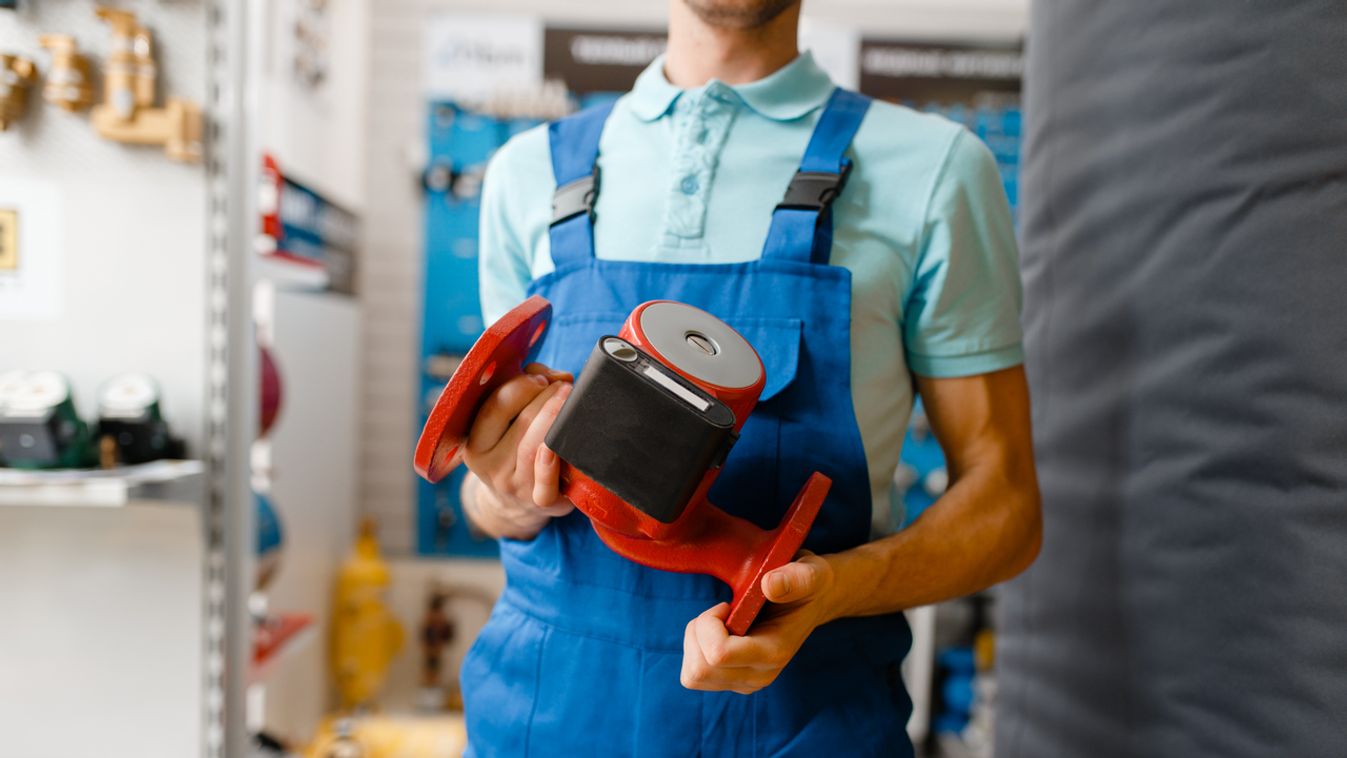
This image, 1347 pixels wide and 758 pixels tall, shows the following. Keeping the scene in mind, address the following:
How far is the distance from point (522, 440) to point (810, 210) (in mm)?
382

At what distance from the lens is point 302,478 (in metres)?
3.60

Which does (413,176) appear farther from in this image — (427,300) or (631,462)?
(631,462)

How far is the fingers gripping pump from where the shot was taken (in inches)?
27.8

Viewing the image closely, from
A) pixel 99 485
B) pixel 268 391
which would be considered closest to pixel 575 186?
pixel 99 485

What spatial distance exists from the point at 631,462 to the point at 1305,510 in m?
0.58

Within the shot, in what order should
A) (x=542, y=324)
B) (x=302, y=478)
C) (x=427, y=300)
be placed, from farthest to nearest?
(x=427, y=300) → (x=302, y=478) → (x=542, y=324)

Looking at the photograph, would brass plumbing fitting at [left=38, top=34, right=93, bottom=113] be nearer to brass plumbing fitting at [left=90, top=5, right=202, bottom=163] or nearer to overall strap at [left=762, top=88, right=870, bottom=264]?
brass plumbing fitting at [left=90, top=5, right=202, bottom=163]

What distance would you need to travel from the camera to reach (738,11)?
102 cm

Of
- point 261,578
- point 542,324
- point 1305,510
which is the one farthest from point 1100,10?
point 261,578

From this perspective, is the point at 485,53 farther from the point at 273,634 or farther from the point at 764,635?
the point at 764,635

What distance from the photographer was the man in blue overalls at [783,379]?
36.5 inches

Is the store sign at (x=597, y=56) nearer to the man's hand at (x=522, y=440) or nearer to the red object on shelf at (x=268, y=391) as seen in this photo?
the red object on shelf at (x=268, y=391)

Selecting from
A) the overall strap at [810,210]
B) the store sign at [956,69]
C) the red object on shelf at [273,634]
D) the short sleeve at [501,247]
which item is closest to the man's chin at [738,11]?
the overall strap at [810,210]

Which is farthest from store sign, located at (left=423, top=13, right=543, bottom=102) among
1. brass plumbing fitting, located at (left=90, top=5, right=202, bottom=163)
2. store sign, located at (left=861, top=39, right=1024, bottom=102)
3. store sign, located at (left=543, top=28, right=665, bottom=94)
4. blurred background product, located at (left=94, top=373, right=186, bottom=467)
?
blurred background product, located at (left=94, top=373, right=186, bottom=467)
